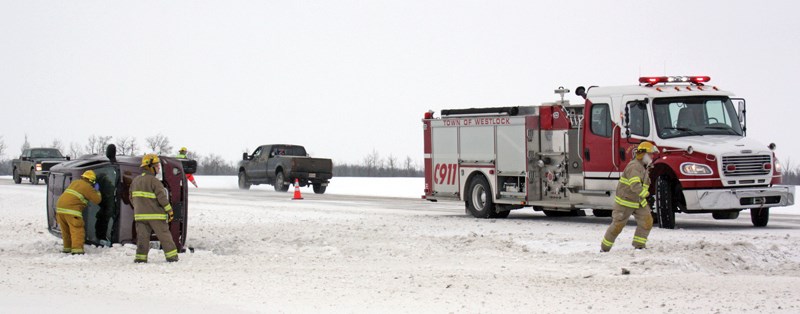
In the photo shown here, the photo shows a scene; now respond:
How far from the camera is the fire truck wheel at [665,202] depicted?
64.0 feet

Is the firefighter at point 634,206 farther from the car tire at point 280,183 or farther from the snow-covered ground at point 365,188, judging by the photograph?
the car tire at point 280,183

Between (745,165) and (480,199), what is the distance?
6.49 m

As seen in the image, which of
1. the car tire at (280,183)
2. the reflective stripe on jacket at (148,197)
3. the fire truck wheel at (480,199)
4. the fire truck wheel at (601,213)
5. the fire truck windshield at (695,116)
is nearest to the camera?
the reflective stripe on jacket at (148,197)

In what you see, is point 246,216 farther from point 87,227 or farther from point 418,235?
point 87,227

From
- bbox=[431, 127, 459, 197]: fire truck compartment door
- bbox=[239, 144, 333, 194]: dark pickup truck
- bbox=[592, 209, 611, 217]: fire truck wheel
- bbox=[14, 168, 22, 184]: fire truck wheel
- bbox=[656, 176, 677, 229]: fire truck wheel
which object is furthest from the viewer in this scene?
bbox=[14, 168, 22, 184]: fire truck wheel

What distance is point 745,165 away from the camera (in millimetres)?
19266

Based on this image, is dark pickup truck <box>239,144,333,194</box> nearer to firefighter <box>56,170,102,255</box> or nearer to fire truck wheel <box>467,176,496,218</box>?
fire truck wheel <box>467,176,496,218</box>

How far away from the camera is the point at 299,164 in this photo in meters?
39.0

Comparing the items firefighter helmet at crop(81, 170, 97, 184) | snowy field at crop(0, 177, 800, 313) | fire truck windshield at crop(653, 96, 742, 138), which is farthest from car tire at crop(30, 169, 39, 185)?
fire truck windshield at crop(653, 96, 742, 138)

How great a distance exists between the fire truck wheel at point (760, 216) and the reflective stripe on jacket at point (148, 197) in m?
11.1

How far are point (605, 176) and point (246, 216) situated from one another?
8336 mm

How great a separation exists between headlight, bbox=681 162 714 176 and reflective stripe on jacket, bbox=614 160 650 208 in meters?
3.90

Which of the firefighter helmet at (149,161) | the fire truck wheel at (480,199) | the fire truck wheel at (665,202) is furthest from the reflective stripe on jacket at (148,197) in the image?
the fire truck wheel at (480,199)

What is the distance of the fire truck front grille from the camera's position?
1908cm
